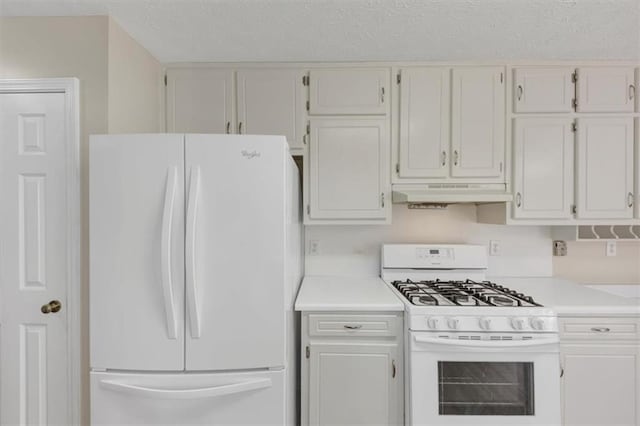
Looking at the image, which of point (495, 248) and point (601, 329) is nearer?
point (601, 329)

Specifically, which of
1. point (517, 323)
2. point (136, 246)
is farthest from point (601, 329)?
point (136, 246)

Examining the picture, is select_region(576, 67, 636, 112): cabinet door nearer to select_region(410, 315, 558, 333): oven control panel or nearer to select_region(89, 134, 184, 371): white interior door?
select_region(410, 315, 558, 333): oven control panel

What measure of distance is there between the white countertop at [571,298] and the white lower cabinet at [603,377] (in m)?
0.08

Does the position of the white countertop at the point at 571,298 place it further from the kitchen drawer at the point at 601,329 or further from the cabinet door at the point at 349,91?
the cabinet door at the point at 349,91

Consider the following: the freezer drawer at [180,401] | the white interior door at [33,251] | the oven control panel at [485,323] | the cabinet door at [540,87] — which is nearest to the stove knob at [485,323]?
the oven control panel at [485,323]

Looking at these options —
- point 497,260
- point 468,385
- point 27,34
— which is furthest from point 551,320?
point 27,34

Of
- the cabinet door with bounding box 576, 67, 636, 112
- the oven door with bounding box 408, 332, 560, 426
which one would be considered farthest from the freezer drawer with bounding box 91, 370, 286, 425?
the cabinet door with bounding box 576, 67, 636, 112

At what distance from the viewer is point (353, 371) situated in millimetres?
1773

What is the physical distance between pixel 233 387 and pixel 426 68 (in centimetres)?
213

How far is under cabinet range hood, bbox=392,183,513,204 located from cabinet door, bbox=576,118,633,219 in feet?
1.67

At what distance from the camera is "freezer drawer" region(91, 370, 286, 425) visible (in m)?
1.43

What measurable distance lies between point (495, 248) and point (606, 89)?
122 centimetres

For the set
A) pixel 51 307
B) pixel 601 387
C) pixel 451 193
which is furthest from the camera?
pixel 451 193

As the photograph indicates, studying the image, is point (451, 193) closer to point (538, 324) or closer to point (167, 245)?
point (538, 324)
